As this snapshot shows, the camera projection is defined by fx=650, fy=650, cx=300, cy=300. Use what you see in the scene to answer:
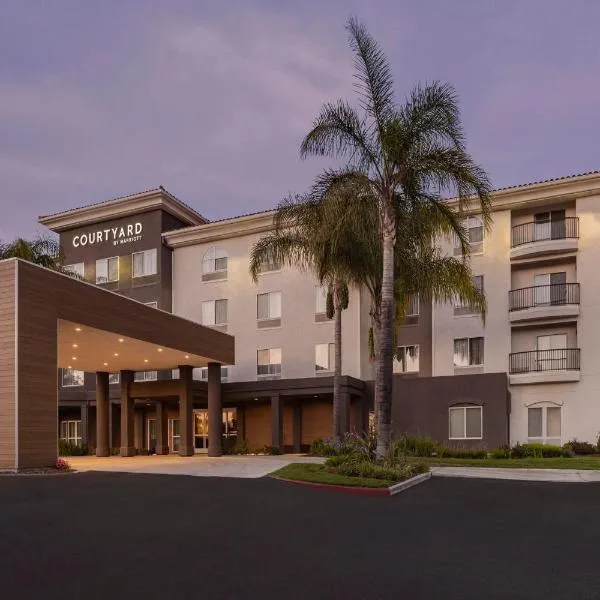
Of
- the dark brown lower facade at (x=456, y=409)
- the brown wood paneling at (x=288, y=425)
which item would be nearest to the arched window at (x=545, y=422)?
the dark brown lower facade at (x=456, y=409)

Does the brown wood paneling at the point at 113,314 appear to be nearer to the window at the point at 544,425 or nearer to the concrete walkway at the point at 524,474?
the concrete walkway at the point at 524,474

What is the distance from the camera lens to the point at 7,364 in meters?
19.3

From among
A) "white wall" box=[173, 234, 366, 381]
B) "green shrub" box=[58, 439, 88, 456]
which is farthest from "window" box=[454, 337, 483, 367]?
"green shrub" box=[58, 439, 88, 456]

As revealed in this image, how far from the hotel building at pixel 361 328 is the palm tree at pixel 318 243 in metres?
2.26

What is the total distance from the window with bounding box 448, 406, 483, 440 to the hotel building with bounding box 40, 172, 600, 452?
0.05 m

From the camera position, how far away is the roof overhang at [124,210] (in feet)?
133

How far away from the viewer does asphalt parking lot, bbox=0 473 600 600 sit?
23.5ft

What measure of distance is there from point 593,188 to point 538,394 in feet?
34.8

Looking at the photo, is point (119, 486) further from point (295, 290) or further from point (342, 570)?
point (295, 290)

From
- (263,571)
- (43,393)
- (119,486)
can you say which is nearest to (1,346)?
(43,393)

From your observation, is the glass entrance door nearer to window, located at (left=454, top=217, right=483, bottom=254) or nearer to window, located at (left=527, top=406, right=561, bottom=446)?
window, located at (left=454, top=217, right=483, bottom=254)

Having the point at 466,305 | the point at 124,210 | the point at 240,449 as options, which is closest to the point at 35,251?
the point at 124,210

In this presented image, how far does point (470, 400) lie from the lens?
32.9 metres

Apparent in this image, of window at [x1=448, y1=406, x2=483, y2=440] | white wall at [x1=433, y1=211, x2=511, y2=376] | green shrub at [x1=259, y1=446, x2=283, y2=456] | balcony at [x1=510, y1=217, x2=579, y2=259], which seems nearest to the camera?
balcony at [x1=510, y1=217, x2=579, y2=259]
